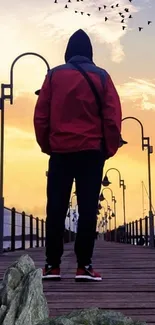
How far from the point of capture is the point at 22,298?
223cm

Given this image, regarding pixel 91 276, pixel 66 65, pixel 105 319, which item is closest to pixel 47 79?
pixel 66 65

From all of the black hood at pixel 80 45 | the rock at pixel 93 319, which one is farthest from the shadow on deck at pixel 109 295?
the black hood at pixel 80 45

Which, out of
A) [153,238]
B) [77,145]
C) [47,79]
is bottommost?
[153,238]

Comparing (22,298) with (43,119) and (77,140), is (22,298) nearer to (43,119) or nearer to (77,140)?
(77,140)

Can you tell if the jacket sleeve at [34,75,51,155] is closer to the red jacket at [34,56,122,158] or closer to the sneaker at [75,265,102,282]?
the red jacket at [34,56,122,158]

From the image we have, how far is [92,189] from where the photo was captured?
4.83m

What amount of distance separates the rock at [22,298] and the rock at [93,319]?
25cm

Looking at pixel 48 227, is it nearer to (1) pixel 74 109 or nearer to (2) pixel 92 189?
(2) pixel 92 189

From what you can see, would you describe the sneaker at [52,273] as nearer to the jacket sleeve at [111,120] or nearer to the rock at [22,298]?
the jacket sleeve at [111,120]

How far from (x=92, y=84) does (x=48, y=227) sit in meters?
1.32

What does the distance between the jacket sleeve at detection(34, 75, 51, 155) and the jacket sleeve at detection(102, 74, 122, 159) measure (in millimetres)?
494

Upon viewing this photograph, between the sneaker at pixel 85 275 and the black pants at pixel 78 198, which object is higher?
the black pants at pixel 78 198

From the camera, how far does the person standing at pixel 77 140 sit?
4719 millimetres

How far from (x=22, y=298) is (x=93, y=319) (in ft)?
1.40
